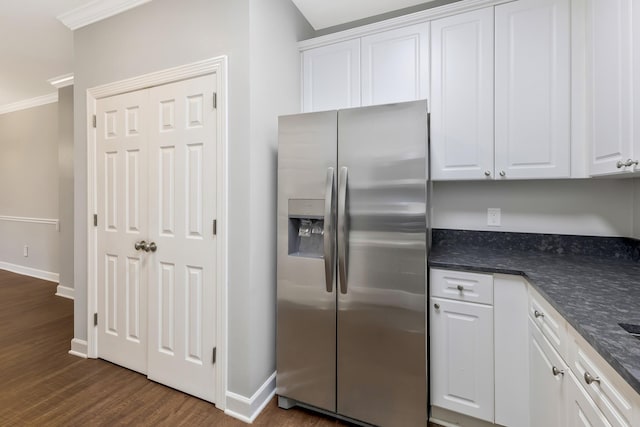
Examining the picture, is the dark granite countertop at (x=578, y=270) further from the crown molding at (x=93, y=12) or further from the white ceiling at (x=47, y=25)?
the crown molding at (x=93, y=12)

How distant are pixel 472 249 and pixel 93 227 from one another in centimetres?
294

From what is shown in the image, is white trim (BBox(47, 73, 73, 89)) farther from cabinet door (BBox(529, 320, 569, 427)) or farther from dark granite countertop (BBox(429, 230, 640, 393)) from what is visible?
cabinet door (BBox(529, 320, 569, 427))

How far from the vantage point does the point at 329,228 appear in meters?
1.60

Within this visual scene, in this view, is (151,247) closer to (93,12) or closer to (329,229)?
(329,229)

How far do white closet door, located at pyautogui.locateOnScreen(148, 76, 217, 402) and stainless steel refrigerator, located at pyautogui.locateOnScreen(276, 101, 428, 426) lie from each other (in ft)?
1.55

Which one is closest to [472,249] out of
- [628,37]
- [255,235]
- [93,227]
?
[628,37]

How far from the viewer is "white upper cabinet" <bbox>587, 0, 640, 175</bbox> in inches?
50.4

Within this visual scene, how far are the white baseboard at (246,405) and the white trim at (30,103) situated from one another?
4.96 meters

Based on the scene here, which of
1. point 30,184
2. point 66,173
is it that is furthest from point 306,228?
point 30,184

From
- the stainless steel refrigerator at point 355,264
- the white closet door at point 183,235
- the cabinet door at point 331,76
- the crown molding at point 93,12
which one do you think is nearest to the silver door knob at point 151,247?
the white closet door at point 183,235

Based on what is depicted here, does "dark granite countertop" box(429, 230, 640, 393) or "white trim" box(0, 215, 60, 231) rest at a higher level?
"white trim" box(0, 215, 60, 231)

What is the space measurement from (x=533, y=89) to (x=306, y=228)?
1.62 meters

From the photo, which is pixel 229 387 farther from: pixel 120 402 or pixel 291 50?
pixel 291 50

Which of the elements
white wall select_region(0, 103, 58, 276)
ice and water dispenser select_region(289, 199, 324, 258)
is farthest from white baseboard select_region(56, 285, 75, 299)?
ice and water dispenser select_region(289, 199, 324, 258)
